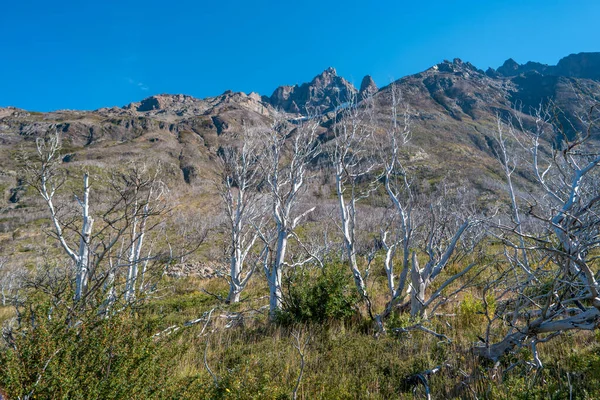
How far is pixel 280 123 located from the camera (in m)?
8.77

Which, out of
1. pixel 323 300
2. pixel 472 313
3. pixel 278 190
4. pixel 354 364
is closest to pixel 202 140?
pixel 278 190

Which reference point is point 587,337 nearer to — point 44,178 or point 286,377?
point 286,377

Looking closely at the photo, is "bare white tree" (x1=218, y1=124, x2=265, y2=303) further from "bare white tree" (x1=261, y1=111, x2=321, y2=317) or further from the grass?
the grass

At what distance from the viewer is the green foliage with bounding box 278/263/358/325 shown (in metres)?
5.84

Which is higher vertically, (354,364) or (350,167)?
(350,167)

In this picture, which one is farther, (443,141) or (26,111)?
(26,111)

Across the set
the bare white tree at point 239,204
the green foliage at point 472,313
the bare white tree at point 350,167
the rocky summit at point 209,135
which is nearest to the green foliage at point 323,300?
the bare white tree at point 350,167

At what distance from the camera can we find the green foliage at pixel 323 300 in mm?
5840

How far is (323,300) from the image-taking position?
600cm

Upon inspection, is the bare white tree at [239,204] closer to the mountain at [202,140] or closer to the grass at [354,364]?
the grass at [354,364]

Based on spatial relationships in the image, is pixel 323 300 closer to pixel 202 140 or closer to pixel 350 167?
pixel 350 167

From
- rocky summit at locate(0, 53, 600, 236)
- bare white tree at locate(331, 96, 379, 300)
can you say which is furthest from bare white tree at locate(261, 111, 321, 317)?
rocky summit at locate(0, 53, 600, 236)

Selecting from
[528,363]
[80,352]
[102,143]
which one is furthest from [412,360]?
[102,143]

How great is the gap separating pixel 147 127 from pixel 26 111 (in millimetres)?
70716
